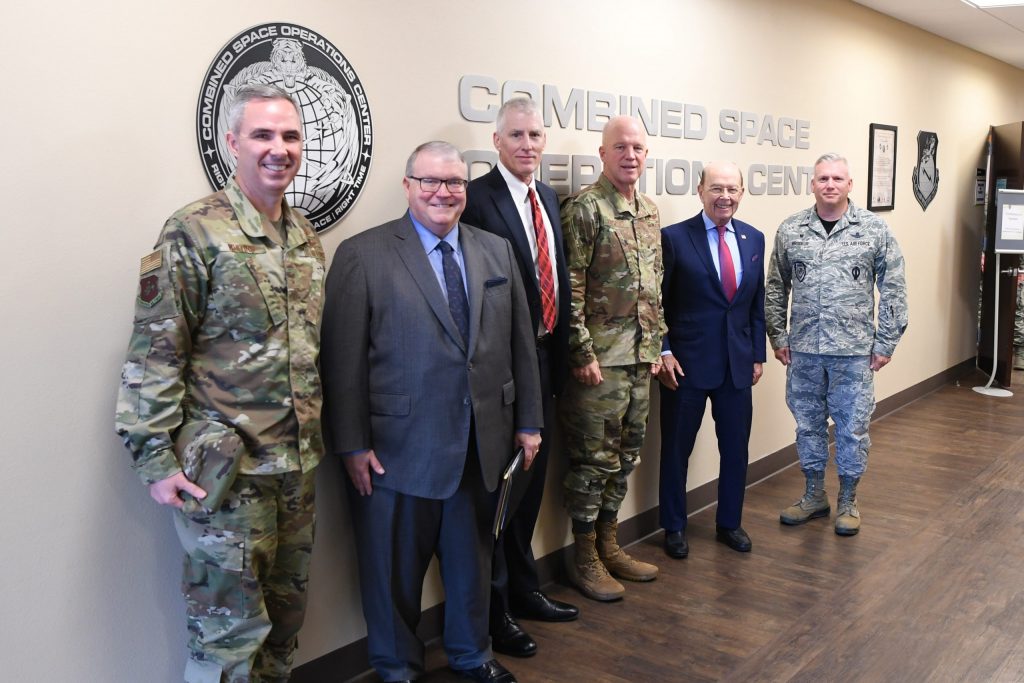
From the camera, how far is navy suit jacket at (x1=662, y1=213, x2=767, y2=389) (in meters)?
3.83

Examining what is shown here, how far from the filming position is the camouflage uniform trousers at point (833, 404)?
4.20 m

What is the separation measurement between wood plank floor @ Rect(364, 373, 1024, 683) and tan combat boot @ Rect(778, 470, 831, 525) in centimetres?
6

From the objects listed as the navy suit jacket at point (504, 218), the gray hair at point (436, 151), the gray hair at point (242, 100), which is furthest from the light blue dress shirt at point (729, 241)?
the gray hair at point (242, 100)

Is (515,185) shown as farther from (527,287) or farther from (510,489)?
(510,489)

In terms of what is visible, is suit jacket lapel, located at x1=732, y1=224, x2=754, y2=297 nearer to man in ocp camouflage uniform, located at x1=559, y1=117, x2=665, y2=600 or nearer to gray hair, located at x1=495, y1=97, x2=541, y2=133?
man in ocp camouflage uniform, located at x1=559, y1=117, x2=665, y2=600

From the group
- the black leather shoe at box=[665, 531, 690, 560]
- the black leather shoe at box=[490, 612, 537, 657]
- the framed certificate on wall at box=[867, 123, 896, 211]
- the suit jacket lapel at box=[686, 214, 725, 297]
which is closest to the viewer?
the black leather shoe at box=[490, 612, 537, 657]

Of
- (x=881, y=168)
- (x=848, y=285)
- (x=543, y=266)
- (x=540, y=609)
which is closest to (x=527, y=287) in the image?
(x=543, y=266)

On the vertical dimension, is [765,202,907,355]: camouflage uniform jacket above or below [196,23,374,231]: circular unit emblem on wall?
below

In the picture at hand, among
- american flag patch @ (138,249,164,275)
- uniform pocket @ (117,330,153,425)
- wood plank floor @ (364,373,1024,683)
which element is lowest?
wood plank floor @ (364,373,1024,683)

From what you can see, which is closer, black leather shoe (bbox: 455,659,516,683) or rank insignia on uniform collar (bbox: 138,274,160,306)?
rank insignia on uniform collar (bbox: 138,274,160,306)

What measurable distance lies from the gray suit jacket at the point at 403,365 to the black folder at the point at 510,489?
13 cm

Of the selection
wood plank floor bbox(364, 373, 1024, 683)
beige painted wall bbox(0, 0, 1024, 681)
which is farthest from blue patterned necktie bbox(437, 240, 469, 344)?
wood plank floor bbox(364, 373, 1024, 683)

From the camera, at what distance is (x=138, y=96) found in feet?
7.39

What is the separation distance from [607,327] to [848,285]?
1.39 m
